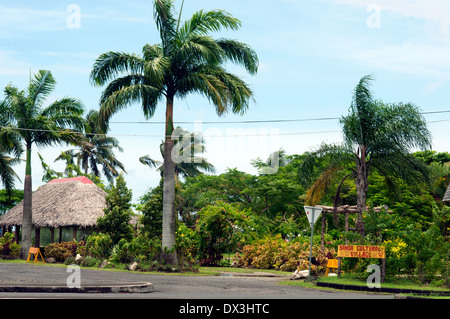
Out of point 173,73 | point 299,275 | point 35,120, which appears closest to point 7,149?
point 35,120

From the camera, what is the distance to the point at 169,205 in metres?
24.7

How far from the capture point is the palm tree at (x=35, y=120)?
33625mm

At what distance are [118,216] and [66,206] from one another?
7.72m

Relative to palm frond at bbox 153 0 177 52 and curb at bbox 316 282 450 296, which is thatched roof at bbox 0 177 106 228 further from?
curb at bbox 316 282 450 296

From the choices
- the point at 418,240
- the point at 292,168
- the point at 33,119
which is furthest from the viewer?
the point at 292,168

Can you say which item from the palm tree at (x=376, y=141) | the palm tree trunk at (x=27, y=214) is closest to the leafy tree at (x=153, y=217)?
the palm tree at (x=376, y=141)

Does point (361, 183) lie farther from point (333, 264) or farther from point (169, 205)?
point (169, 205)

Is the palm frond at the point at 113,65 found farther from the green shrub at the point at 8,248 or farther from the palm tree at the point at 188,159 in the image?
the palm tree at the point at 188,159

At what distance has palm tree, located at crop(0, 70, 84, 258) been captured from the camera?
3362 centimetres

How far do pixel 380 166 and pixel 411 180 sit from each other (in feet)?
4.89

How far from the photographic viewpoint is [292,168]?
48.9 metres
